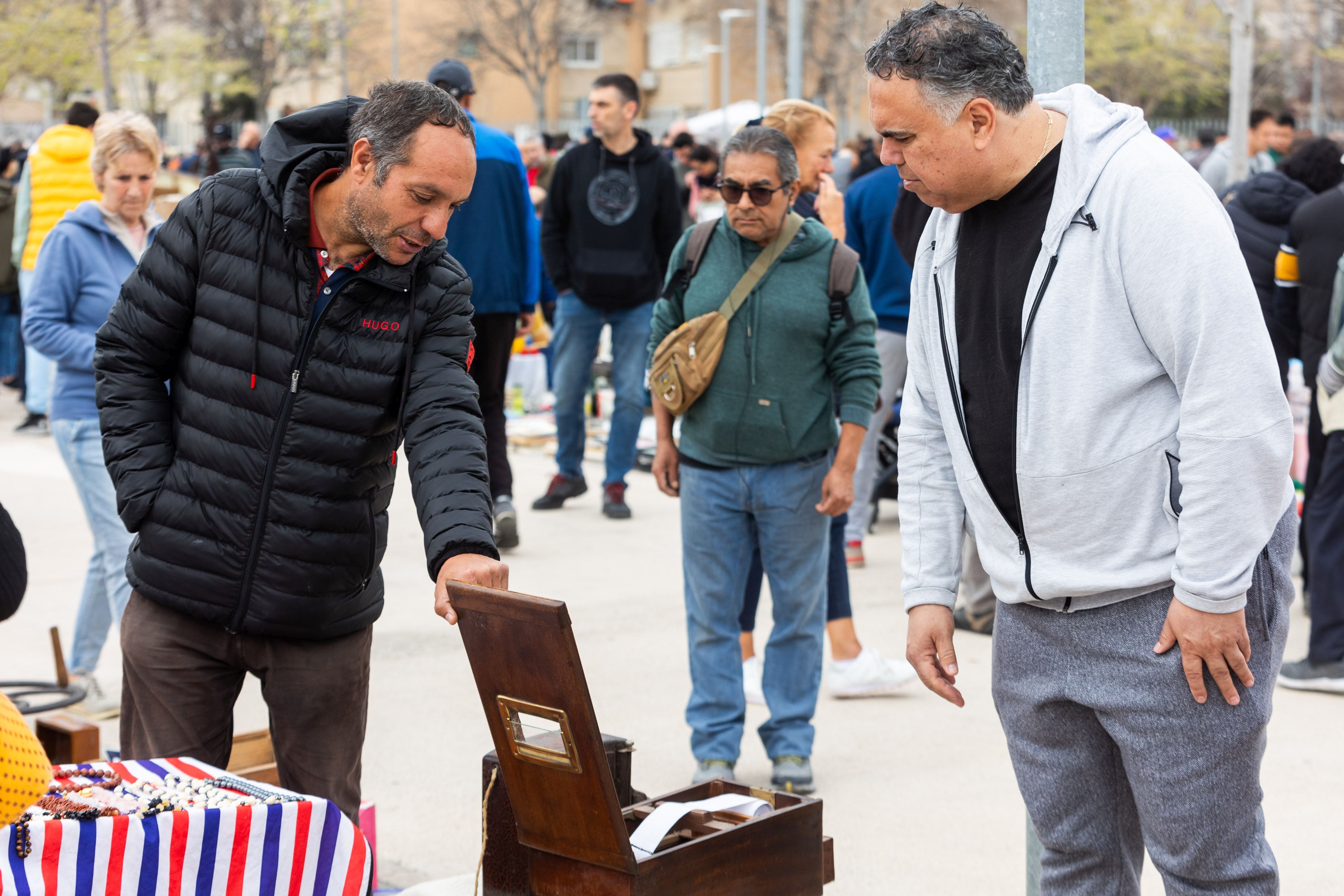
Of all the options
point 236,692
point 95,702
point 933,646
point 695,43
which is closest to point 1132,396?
point 933,646

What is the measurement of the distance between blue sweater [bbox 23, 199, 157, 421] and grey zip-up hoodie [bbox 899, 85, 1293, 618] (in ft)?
10.9

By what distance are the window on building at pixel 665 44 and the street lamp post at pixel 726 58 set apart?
280cm

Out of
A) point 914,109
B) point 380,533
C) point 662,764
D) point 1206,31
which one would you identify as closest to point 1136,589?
point 914,109

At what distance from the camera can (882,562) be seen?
7.39 m

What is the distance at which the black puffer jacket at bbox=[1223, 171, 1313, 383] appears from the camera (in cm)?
623

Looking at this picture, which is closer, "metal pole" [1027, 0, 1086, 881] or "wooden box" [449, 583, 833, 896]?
"wooden box" [449, 583, 833, 896]

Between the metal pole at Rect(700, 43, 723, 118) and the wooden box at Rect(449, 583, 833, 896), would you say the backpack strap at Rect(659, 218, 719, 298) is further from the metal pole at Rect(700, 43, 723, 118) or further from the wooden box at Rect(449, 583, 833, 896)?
the metal pole at Rect(700, 43, 723, 118)

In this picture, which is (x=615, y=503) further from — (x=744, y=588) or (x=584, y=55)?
(x=584, y=55)

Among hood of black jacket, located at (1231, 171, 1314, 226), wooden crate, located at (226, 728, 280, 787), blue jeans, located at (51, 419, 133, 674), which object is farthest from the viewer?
hood of black jacket, located at (1231, 171, 1314, 226)

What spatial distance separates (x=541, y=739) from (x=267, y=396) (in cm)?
86

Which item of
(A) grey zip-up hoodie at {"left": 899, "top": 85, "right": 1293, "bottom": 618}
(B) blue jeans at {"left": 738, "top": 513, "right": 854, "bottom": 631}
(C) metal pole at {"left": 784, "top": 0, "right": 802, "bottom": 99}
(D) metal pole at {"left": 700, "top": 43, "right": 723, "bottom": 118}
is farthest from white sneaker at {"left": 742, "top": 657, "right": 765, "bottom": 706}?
(D) metal pole at {"left": 700, "top": 43, "right": 723, "bottom": 118}

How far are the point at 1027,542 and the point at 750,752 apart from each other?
2.61 metres

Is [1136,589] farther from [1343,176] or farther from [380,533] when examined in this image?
[1343,176]

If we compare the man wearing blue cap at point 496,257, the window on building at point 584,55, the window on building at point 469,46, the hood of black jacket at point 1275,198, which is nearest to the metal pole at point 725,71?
the window on building at point 584,55
